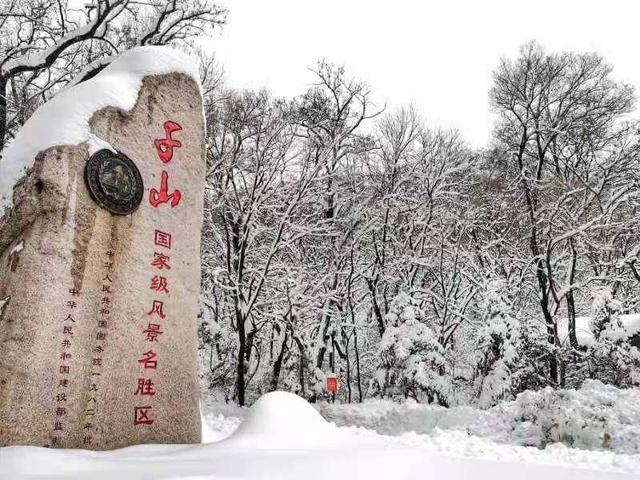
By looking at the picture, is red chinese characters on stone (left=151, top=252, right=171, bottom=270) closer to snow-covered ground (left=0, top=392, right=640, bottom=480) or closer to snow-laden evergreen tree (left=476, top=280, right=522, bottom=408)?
snow-covered ground (left=0, top=392, right=640, bottom=480)

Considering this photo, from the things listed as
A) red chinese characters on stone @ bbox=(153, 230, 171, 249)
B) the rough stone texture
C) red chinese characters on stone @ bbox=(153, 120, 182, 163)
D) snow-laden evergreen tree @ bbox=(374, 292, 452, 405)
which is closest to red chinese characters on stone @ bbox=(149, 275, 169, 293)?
the rough stone texture

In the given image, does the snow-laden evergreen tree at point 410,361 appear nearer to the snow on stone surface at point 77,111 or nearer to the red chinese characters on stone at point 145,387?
the red chinese characters on stone at point 145,387

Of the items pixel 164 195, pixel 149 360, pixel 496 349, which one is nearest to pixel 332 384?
pixel 496 349

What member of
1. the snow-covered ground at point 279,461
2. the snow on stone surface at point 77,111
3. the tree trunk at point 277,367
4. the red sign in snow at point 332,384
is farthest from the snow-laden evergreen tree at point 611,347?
the snow on stone surface at point 77,111

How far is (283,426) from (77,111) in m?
3.51

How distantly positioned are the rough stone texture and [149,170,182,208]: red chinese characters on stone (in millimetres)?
49

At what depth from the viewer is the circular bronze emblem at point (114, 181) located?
4617 mm

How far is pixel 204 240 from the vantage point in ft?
46.2

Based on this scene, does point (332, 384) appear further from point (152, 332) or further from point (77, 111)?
point (77, 111)

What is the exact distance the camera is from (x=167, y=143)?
17.7 ft

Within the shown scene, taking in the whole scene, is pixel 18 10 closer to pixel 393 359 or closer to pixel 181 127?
pixel 181 127

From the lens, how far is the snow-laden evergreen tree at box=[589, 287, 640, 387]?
33.3ft

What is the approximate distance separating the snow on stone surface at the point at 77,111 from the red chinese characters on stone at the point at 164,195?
69cm

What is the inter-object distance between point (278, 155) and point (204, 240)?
3.50 meters
